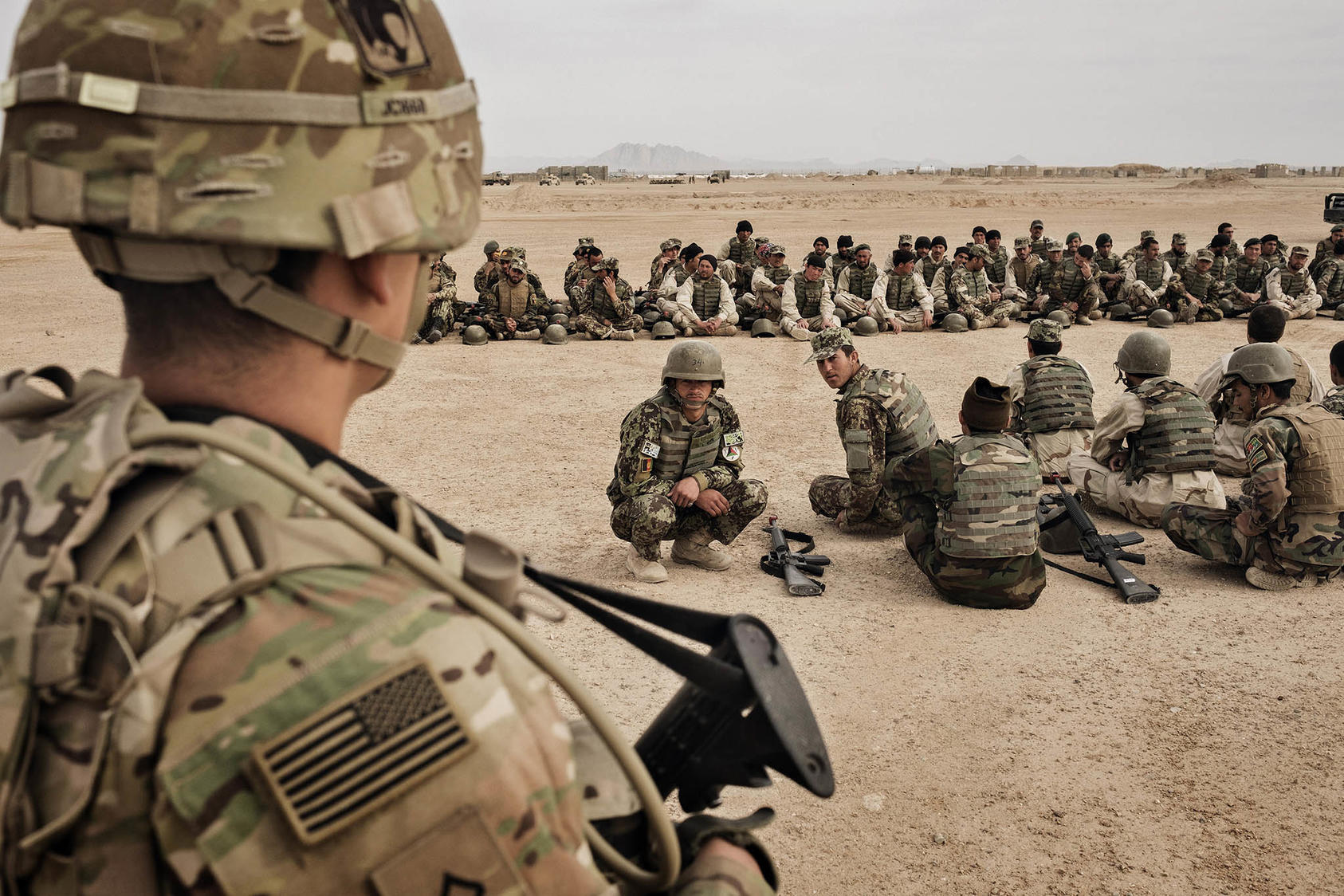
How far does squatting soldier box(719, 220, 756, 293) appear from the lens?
18.5 meters

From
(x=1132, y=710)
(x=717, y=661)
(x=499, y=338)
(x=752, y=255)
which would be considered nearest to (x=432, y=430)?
(x=499, y=338)

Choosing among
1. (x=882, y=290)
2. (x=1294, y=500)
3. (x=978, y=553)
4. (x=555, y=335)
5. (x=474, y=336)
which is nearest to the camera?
(x=978, y=553)

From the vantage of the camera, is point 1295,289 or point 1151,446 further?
point 1295,289

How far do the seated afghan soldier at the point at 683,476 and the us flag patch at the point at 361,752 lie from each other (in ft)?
18.4

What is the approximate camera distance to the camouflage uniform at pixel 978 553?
6324 mm

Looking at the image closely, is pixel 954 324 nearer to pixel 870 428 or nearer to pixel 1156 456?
pixel 1156 456

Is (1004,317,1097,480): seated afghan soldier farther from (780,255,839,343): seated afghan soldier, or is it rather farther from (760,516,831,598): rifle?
(780,255,839,343): seated afghan soldier

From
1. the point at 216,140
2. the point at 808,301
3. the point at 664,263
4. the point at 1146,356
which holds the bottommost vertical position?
the point at 808,301

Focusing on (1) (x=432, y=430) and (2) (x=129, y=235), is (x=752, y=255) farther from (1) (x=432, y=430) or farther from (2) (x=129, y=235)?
(2) (x=129, y=235)

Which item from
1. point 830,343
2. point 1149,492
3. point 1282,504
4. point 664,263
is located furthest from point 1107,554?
point 664,263

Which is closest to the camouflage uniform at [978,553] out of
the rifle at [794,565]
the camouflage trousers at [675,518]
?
the rifle at [794,565]

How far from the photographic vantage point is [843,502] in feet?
25.7

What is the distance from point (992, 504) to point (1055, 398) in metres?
3.37

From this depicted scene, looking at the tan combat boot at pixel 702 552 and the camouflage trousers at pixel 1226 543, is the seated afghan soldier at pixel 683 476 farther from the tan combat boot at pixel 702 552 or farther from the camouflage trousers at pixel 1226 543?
the camouflage trousers at pixel 1226 543
